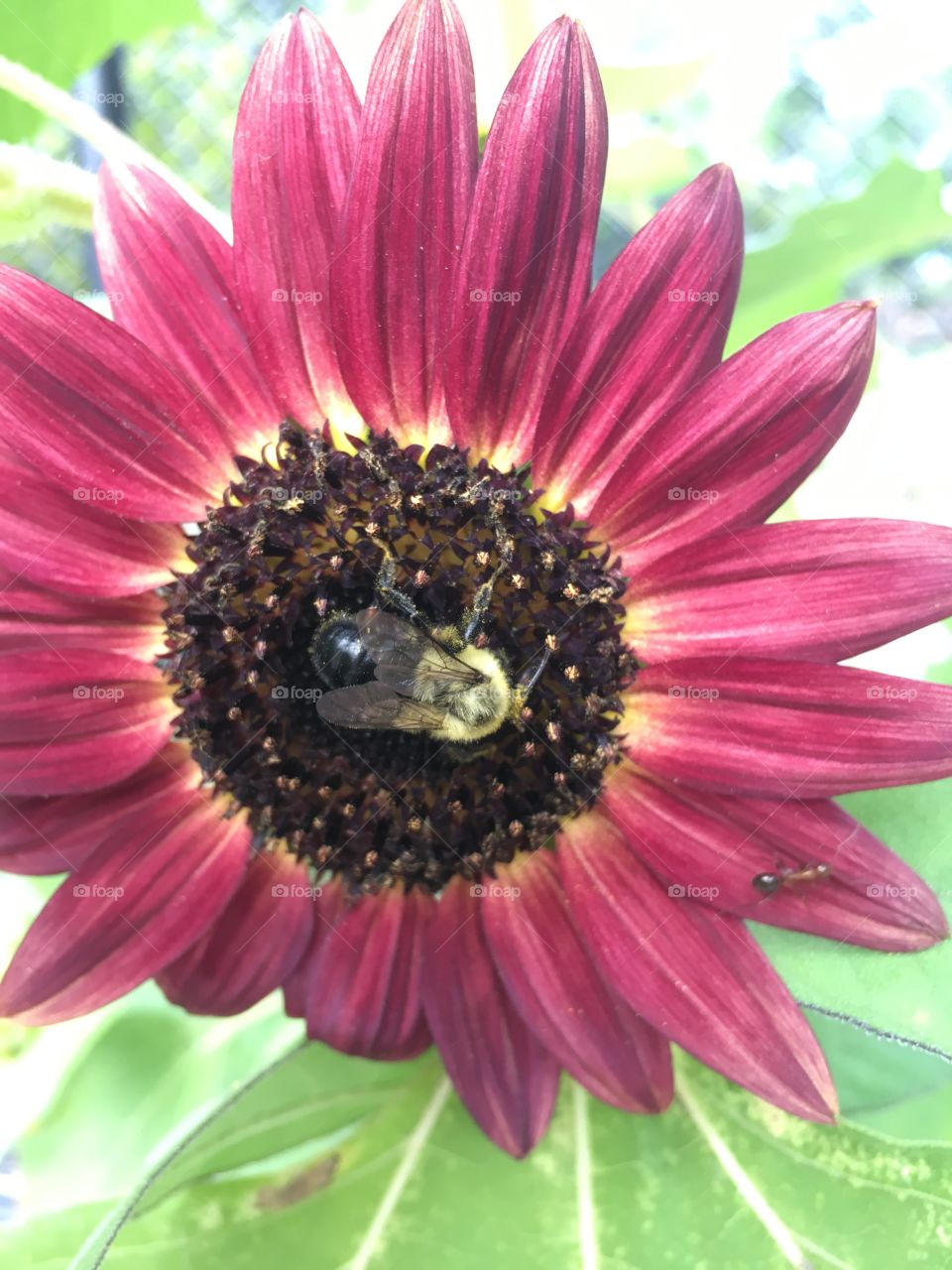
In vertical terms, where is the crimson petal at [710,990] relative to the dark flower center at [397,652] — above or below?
below

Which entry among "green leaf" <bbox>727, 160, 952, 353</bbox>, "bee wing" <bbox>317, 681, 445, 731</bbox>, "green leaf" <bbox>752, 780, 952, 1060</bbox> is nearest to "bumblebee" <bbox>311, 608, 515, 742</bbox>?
"bee wing" <bbox>317, 681, 445, 731</bbox>

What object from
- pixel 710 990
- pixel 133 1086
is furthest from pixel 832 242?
pixel 133 1086

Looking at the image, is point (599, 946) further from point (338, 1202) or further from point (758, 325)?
point (758, 325)

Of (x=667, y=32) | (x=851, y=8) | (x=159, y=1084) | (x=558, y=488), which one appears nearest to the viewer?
(x=558, y=488)

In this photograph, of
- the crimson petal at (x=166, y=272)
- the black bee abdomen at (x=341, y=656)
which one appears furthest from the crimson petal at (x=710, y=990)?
the crimson petal at (x=166, y=272)

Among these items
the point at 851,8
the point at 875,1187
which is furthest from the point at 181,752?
the point at 851,8

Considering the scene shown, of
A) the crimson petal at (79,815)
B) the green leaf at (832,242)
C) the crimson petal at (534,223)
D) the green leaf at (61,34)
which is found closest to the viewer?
the crimson petal at (534,223)

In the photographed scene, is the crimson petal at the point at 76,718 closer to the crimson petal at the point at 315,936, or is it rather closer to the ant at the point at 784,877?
the crimson petal at the point at 315,936

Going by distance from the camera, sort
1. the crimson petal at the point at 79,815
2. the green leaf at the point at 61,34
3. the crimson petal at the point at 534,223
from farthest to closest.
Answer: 1. the green leaf at the point at 61,34
2. the crimson petal at the point at 79,815
3. the crimson petal at the point at 534,223

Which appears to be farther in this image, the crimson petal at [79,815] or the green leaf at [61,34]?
the green leaf at [61,34]

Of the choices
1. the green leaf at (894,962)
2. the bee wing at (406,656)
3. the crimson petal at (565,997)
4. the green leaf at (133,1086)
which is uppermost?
the bee wing at (406,656)
